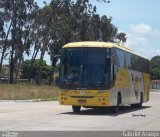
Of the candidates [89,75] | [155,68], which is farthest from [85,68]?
[155,68]

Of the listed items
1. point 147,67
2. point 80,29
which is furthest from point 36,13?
point 147,67

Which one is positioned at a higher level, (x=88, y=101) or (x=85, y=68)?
(x=85, y=68)

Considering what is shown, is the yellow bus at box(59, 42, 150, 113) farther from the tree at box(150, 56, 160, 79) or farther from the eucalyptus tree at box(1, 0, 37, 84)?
the tree at box(150, 56, 160, 79)

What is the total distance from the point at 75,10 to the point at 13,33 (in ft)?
34.6

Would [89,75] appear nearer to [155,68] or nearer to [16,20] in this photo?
[16,20]

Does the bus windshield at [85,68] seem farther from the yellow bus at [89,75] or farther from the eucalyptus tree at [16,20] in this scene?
the eucalyptus tree at [16,20]

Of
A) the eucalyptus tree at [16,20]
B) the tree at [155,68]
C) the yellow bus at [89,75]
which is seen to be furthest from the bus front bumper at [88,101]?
the tree at [155,68]

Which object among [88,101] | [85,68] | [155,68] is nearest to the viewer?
[88,101]

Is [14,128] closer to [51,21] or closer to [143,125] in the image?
[143,125]

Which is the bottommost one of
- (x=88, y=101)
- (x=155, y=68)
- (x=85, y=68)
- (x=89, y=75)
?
(x=88, y=101)

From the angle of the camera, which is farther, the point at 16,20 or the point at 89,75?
the point at 16,20

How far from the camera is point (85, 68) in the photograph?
25.5m

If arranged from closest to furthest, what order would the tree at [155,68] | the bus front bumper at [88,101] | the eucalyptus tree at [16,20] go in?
the bus front bumper at [88,101]
the eucalyptus tree at [16,20]
the tree at [155,68]

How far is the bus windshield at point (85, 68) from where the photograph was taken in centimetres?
2531
